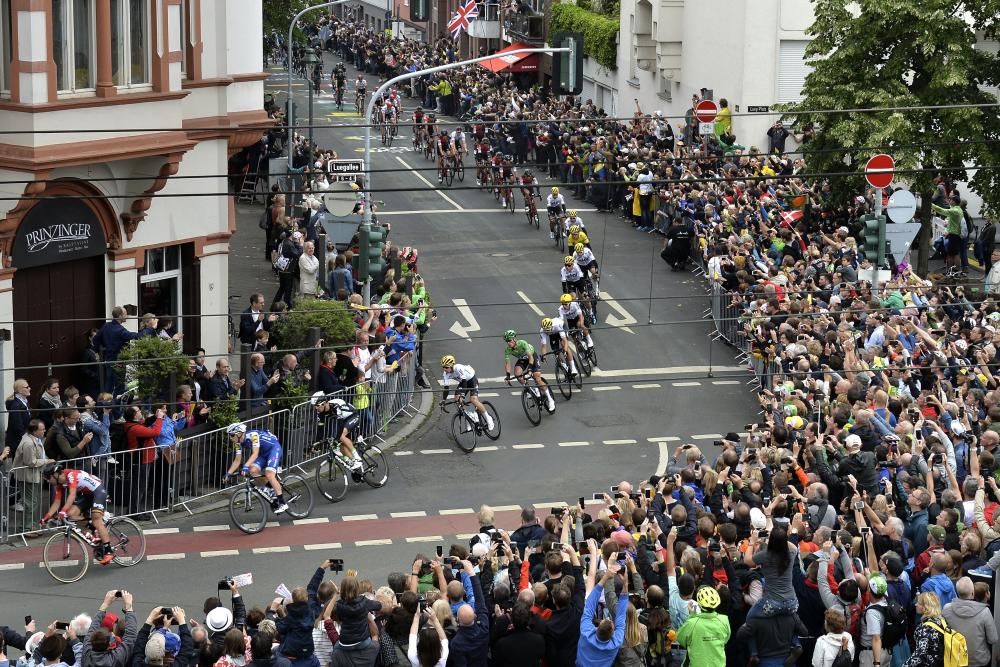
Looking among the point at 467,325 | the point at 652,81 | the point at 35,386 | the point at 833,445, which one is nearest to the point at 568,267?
the point at 467,325

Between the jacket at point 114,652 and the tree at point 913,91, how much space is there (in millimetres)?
21220

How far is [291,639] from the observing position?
49.3 ft

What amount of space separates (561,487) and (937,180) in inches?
553

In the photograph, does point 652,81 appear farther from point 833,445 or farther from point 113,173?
point 833,445

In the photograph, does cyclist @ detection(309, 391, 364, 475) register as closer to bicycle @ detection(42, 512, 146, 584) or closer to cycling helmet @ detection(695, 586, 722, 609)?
bicycle @ detection(42, 512, 146, 584)

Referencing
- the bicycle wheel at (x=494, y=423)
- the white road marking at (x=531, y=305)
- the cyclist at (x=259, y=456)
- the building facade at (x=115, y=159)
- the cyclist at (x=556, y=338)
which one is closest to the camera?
the cyclist at (x=259, y=456)

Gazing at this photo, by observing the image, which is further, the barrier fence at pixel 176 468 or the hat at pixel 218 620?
the barrier fence at pixel 176 468

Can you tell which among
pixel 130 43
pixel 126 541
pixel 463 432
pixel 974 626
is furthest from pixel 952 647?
pixel 130 43

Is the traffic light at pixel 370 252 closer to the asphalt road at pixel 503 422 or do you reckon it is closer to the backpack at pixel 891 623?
the asphalt road at pixel 503 422

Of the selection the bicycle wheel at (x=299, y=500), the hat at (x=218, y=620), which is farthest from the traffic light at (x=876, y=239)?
the hat at (x=218, y=620)

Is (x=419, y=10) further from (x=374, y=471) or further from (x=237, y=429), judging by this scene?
(x=237, y=429)

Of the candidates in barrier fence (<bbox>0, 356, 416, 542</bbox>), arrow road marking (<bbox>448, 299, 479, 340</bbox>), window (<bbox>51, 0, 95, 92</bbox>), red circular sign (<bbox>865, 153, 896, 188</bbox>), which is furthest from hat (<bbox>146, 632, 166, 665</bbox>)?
arrow road marking (<bbox>448, 299, 479, 340</bbox>)

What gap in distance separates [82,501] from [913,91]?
19813 mm

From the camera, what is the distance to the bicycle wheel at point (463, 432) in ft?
86.2
